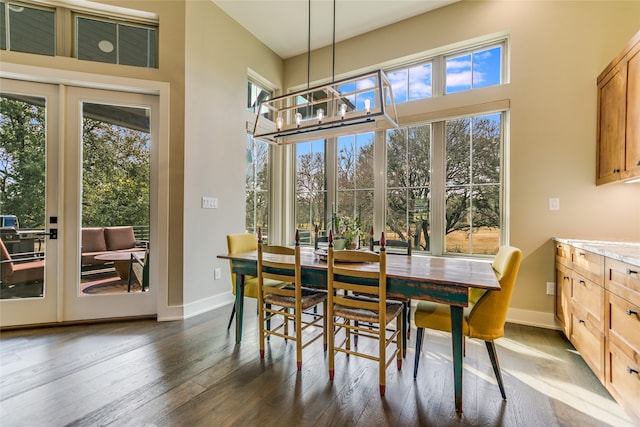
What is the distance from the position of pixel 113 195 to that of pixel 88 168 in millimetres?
344

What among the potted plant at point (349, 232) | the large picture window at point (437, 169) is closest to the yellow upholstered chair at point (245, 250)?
the potted plant at point (349, 232)

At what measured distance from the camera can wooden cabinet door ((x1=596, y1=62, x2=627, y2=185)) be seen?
2219 millimetres

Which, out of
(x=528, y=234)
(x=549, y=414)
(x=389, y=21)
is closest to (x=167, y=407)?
(x=549, y=414)

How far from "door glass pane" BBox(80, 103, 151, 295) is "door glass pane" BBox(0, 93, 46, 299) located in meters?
0.34

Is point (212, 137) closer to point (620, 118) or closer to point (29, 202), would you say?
point (29, 202)

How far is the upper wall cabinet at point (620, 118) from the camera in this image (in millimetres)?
2039

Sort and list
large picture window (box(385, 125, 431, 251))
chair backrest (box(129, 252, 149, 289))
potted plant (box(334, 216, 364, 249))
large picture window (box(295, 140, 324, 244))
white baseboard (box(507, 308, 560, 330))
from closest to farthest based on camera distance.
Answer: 1. potted plant (box(334, 216, 364, 249))
2. white baseboard (box(507, 308, 560, 330))
3. chair backrest (box(129, 252, 149, 289))
4. large picture window (box(385, 125, 431, 251))
5. large picture window (box(295, 140, 324, 244))

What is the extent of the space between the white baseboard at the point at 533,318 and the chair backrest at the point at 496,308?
5.17ft

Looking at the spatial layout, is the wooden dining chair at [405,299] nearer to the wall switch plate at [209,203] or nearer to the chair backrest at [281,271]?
the chair backrest at [281,271]

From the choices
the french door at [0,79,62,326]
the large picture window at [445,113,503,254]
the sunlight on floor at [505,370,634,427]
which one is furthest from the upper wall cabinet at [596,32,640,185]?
the french door at [0,79,62,326]

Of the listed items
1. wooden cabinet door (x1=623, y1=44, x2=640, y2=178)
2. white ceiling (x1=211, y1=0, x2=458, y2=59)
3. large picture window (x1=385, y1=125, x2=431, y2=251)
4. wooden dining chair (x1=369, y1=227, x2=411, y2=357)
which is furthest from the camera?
large picture window (x1=385, y1=125, x2=431, y2=251)

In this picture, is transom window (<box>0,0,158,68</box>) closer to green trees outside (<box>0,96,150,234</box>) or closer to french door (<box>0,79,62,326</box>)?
french door (<box>0,79,62,326</box>)

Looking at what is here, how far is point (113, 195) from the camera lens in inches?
117

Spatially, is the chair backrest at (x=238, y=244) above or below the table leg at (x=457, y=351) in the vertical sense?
above
